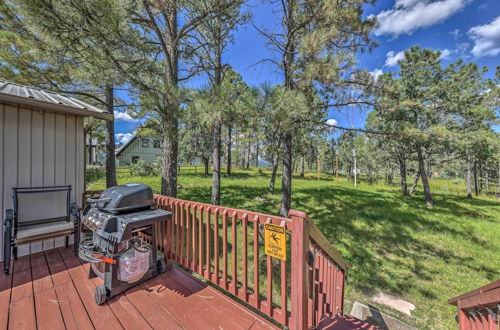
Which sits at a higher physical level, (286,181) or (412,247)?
(286,181)

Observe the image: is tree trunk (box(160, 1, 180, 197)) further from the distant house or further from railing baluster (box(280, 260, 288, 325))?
the distant house

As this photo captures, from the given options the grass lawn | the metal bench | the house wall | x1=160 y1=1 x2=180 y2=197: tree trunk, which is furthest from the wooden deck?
the grass lawn

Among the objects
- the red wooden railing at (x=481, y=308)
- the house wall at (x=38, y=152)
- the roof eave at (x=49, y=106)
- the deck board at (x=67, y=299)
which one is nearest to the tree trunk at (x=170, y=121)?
the roof eave at (x=49, y=106)

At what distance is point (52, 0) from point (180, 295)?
12.1 feet

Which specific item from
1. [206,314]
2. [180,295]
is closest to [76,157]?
[180,295]

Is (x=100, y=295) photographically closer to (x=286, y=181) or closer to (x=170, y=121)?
(x=170, y=121)

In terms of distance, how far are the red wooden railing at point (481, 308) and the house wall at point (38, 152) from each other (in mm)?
4595

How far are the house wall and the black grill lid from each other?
1.66 meters

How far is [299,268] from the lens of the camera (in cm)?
141

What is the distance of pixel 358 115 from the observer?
16.2 ft

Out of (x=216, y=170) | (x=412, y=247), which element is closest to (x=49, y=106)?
(x=216, y=170)

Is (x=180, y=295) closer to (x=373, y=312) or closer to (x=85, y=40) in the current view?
(x=373, y=312)

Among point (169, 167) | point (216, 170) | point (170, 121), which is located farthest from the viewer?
point (216, 170)

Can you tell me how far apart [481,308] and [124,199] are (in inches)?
120
